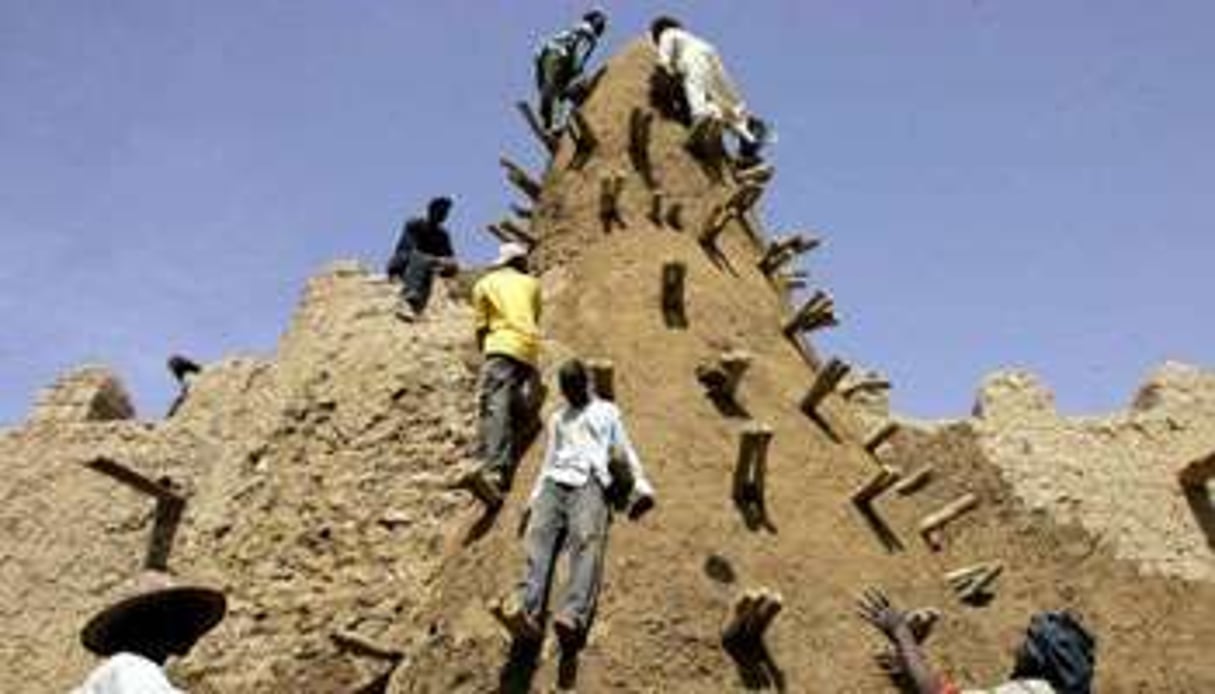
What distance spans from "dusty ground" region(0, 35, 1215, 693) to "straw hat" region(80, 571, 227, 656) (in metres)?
2.26

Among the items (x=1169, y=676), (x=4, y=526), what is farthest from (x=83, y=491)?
(x=1169, y=676)

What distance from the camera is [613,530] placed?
735 cm

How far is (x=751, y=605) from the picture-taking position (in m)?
6.81

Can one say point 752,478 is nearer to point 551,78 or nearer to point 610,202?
point 610,202

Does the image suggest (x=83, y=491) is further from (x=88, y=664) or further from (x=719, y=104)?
(x=719, y=104)

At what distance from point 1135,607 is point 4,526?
8.81 m

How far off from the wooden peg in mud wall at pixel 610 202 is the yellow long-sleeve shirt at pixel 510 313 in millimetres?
1247

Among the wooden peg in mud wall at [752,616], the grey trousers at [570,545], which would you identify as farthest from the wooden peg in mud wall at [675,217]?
the wooden peg in mud wall at [752,616]

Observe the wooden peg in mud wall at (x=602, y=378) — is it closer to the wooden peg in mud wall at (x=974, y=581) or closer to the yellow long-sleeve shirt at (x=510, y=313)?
the yellow long-sleeve shirt at (x=510, y=313)

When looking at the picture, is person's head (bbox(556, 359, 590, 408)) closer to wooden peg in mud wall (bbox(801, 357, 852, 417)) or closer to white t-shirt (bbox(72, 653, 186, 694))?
wooden peg in mud wall (bbox(801, 357, 852, 417))

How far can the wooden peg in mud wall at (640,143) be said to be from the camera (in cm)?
1070

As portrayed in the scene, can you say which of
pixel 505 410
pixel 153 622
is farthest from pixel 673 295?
pixel 153 622

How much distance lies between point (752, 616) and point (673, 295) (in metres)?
2.83

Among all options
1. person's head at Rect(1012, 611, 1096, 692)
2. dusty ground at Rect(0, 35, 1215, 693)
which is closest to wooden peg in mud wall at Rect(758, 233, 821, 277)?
dusty ground at Rect(0, 35, 1215, 693)
